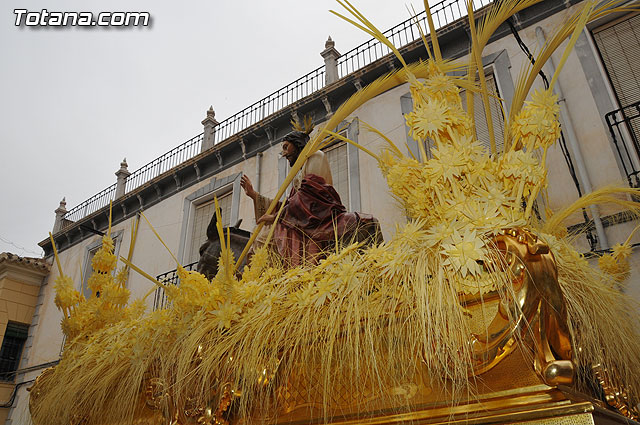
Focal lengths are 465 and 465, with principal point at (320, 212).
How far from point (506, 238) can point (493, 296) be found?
0.21m

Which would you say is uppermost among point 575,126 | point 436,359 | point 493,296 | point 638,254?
point 575,126

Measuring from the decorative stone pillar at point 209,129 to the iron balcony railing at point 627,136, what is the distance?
21.2 ft

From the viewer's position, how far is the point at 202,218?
8039 mm

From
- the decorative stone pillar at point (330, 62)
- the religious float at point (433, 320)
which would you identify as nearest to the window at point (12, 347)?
the decorative stone pillar at point (330, 62)

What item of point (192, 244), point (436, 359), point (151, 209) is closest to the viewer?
point (436, 359)

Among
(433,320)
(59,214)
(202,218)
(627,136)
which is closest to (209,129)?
(202,218)

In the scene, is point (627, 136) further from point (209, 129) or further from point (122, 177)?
point (122, 177)

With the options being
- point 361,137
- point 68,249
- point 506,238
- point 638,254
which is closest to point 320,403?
point 506,238

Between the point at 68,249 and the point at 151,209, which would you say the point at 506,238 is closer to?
the point at 151,209

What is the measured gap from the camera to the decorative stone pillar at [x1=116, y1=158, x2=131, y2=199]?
33.5ft

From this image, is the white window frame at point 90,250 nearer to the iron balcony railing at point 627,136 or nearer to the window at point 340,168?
the window at point 340,168

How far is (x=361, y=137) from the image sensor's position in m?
6.10

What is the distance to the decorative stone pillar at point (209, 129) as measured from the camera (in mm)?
8757

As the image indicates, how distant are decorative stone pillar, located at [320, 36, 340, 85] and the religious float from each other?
17.8 feet
